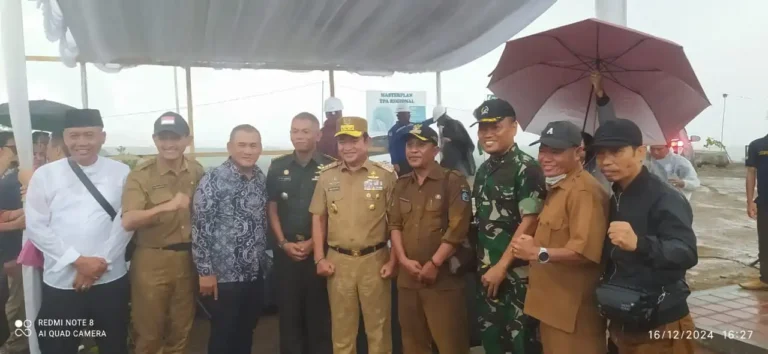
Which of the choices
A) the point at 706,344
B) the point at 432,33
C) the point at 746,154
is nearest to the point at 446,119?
the point at 432,33

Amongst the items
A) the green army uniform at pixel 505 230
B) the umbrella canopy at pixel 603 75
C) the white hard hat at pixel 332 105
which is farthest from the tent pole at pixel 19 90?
the umbrella canopy at pixel 603 75

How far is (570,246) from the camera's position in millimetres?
2225

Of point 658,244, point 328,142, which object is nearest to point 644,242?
point 658,244

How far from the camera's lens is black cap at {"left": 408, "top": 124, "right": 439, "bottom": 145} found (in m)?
2.89

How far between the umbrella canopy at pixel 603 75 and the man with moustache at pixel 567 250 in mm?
795

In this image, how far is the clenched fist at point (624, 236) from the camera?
196cm

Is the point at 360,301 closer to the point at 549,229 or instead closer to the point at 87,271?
the point at 549,229

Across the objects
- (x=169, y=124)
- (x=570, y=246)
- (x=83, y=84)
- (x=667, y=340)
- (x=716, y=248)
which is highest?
(x=83, y=84)

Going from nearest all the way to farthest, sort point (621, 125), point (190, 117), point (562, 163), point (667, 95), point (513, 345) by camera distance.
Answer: point (621, 125) < point (562, 163) < point (513, 345) < point (667, 95) < point (190, 117)

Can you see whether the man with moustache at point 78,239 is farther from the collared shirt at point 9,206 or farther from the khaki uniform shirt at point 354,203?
the khaki uniform shirt at point 354,203

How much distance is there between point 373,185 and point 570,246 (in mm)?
1309

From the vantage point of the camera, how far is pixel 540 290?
7.80 ft

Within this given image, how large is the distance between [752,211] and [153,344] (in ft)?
18.5

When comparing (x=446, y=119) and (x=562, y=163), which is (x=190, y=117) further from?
(x=562, y=163)
